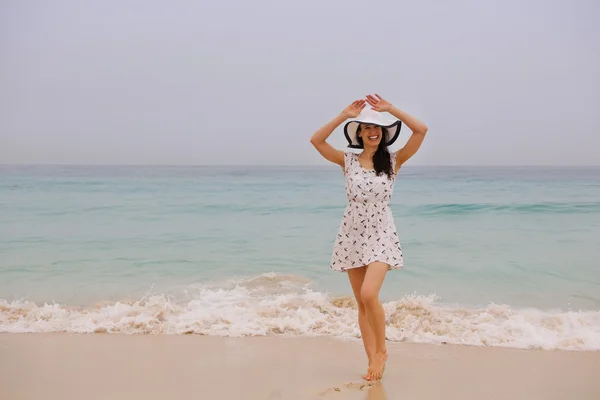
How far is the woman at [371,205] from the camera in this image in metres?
3.05

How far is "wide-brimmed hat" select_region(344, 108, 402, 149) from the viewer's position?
120 inches

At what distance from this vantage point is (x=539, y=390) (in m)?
3.07

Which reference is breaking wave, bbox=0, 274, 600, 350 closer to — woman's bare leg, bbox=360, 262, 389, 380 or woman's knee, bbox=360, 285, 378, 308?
woman's bare leg, bbox=360, 262, 389, 380

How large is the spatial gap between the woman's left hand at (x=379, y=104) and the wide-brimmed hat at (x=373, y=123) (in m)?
0.04

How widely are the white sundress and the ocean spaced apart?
1211 mm

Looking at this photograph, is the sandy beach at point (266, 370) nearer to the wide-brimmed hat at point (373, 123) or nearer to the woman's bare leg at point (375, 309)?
the woman's bare leg at point (375, 309)

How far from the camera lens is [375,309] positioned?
3010 mm

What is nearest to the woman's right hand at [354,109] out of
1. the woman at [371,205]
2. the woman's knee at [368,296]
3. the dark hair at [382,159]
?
the woman at [371,205]

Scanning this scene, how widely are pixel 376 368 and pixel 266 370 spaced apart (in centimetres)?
66

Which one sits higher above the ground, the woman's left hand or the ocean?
the woman's left hand

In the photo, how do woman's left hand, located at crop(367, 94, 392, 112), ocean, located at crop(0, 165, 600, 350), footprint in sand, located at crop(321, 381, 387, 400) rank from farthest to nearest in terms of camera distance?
ocean, located at crop(0, 165, 600, 350)
woman's left hand, located at crop(367, 94, 392, 112)
footprint in sand, located at crop(321, 381, 387, 400)

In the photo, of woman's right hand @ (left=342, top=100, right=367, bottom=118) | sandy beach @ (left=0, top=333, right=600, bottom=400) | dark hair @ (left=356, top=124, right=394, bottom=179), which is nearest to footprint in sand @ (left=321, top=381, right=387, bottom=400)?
sandy beach @ (left=0, top=333, right=600, bottom=400)

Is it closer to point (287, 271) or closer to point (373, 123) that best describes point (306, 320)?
point (373, 123)

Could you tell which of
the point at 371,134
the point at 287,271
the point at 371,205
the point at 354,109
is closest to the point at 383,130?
the point at 371,134
